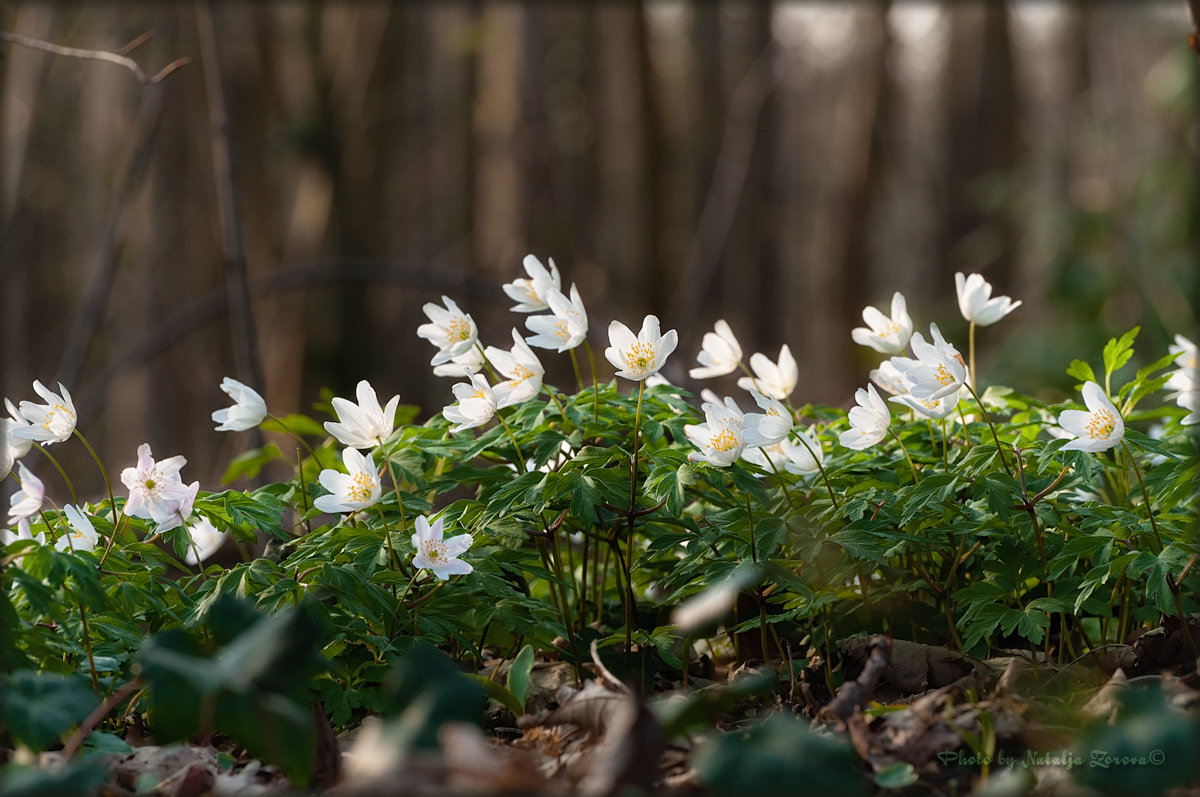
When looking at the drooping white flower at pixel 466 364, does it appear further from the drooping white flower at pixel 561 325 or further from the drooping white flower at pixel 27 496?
the drooping white flower at pixel 27 496

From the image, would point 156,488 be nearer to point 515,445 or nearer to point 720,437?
point 515,445

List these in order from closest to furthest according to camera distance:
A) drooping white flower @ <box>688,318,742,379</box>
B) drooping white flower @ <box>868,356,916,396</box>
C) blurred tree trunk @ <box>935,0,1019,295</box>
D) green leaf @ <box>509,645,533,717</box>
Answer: green leaf @ <box>509,645,533,717</box>, drooping white flower @ <box>868,356,916,396</box>, drooping white flower @ <box>688,318,742,379</box>, blurred tree trunk @ <box>935,0,1019,295</box>

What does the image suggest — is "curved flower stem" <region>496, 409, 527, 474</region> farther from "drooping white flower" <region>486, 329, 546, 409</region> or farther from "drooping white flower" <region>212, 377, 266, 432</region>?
"drooping white flower" <region>212, 377, 266, 432</region>

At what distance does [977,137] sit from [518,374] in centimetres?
1615

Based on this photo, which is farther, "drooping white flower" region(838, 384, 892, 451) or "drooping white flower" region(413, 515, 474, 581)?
"drooping white flower" region(838, 384, 892, 451)

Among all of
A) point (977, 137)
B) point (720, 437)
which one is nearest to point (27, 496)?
point (720, 437)

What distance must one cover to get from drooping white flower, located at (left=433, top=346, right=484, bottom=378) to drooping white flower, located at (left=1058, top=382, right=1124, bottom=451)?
106cm

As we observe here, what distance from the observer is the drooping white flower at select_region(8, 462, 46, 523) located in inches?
65.1

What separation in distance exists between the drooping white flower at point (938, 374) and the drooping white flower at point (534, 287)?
696 mm

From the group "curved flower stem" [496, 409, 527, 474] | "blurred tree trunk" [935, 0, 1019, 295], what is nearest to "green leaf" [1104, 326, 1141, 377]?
"curved flower stem" [496, 409, 527, 474]

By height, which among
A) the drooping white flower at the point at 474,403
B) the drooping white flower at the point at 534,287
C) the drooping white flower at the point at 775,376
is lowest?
the drooping white flower at the point at 474,403

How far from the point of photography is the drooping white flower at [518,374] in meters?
1.79

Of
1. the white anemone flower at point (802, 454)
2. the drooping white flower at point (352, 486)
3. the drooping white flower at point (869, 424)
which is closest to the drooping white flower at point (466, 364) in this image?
the drooping white flower at point (352, 486)

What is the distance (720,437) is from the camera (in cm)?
167
